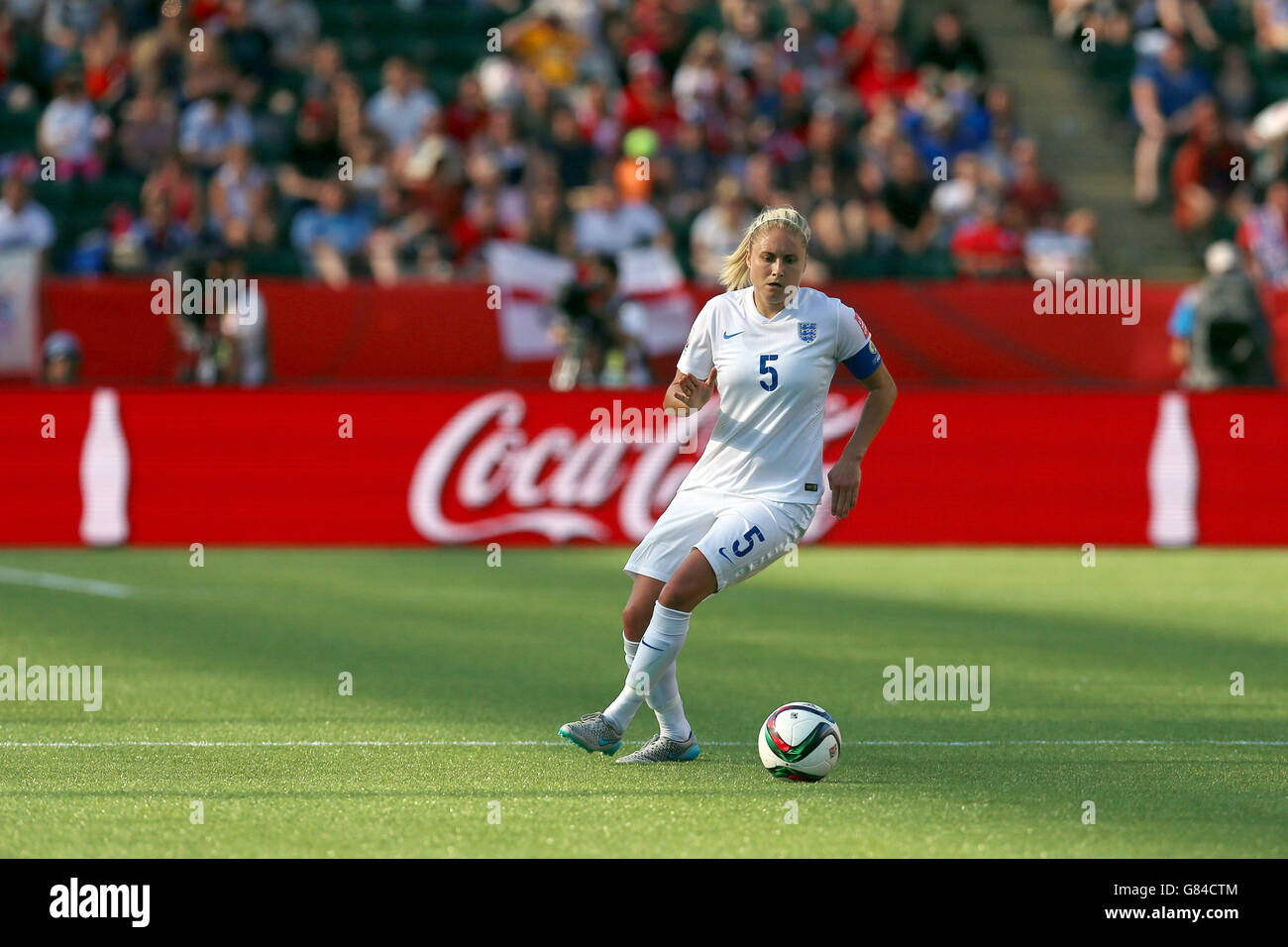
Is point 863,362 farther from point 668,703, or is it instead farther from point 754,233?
point 668,703

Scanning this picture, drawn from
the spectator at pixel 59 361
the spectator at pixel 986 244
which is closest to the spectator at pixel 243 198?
the spectator at pixel 59 361

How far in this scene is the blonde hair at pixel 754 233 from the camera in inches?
305

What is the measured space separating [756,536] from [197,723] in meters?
2.87

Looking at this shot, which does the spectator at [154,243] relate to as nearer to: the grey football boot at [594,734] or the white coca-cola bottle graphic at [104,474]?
the white coca-cola bottle graphic at [104,474]

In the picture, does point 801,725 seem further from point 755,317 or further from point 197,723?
point 197,723

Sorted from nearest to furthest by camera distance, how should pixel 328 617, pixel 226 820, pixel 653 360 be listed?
pixel 226 820
pixel 328 617
pixel 653 360

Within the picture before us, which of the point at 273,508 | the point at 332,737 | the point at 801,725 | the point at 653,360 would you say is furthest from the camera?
the point at 653,360

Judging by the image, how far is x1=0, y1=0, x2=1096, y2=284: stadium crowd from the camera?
2066 centimetres

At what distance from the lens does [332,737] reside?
8555 mm

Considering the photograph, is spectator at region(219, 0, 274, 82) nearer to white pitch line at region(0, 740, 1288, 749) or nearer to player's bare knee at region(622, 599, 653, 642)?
white pitch line at region(0, 740, 1288, 749)

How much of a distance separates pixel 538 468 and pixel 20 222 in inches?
255

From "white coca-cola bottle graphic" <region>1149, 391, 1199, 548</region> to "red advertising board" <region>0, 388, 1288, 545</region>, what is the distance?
0.02 metres
